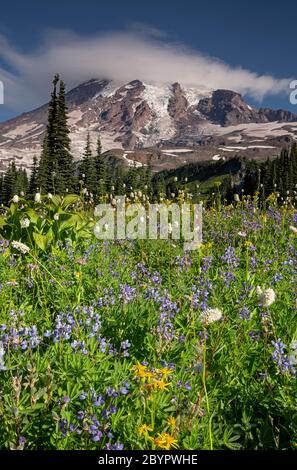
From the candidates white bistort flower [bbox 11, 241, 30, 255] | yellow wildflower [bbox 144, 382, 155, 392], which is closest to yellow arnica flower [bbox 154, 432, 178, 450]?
yellow wildflower [bbox 144, 382, 155, 392]

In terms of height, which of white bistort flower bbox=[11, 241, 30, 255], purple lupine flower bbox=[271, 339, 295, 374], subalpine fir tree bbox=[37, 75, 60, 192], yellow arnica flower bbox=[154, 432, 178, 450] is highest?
subalpine fir tree bbox=[37, 75, 60, 192]

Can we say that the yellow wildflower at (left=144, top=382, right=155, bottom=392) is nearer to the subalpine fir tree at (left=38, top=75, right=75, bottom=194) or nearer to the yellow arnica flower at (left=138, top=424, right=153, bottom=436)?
the yellow arnica flower at (left=138, top=424, right=153, bottom=436)

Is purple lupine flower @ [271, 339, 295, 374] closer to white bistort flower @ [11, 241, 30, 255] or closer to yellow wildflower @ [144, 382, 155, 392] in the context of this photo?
yellow wildflower @ [144, 382, 155, 392]

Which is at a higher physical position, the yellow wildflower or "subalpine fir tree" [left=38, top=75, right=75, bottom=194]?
"subalpine fir tree" [left=38, top=75, right=75, bottom=194]

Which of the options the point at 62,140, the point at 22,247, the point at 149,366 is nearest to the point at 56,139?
the point at 62,140

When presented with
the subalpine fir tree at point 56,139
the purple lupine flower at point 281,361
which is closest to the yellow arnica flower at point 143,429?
the purple lupine flower at point 281,361

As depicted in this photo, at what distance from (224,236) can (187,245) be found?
170 cm

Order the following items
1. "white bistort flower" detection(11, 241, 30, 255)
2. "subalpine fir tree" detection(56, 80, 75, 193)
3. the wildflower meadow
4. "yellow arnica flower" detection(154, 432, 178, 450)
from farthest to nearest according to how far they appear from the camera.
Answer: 1. "subalpine fir tree" detection(56, 80, 75, 193)
2. "white bistort flower" detection(11, 241, 30, 255)
3. the wildflower meadow
4. "yellow arnica flower" detection(154, 432, 178, 450)

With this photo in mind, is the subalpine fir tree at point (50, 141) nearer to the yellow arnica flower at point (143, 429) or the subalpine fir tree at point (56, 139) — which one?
the subalpine fir tree at point (56, 139)

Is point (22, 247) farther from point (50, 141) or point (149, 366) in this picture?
point (50, 141)

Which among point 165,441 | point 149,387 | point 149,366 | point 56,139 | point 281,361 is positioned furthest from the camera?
point 56,139

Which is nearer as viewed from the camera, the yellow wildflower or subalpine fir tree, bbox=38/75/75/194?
the yellow wildflower

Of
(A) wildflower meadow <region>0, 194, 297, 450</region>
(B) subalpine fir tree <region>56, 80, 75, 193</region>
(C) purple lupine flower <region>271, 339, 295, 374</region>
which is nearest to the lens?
(A) wildflower meadow <region>0, 194, 297, 450</region>

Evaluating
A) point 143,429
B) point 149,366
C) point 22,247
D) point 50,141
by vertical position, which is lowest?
point 143,429
